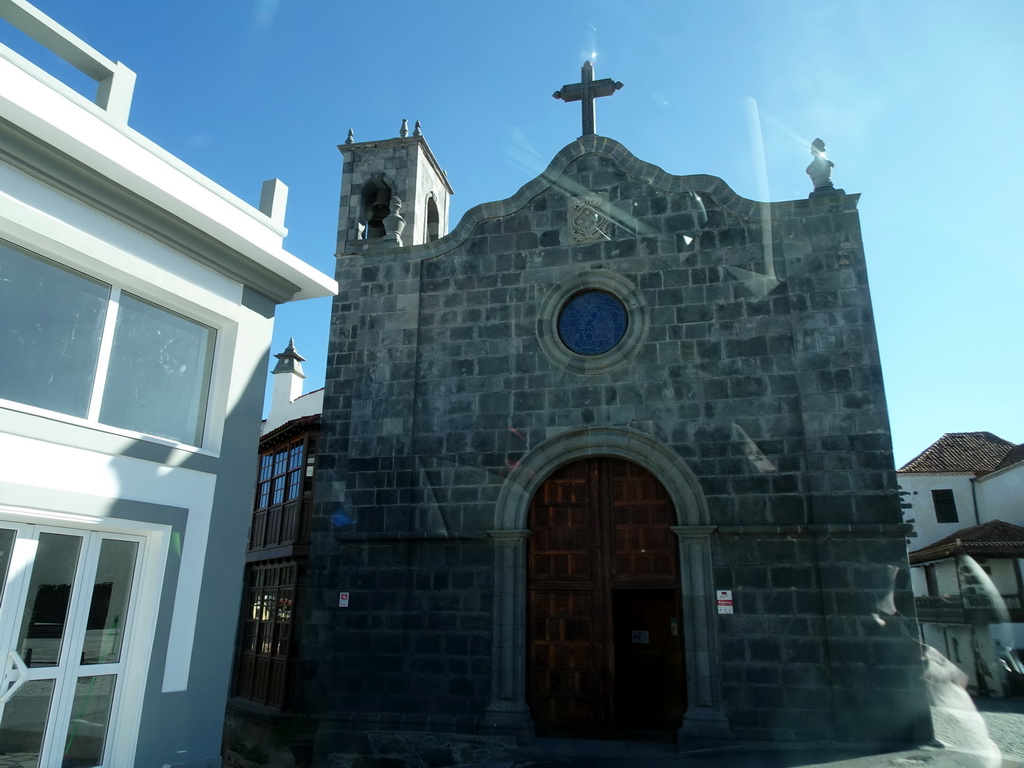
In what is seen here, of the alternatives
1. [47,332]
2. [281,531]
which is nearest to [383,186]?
[281,531]

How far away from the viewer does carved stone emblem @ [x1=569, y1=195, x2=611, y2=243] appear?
1211 cm

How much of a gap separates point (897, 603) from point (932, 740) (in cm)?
158

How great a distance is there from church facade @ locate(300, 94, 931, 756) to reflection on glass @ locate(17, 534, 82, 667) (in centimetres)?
581

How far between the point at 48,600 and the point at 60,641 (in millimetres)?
321

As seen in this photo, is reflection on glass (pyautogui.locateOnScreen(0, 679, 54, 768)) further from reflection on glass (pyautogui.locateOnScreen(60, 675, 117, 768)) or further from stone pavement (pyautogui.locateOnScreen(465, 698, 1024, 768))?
stone pavement (pyautogui.locateOnScreen(465, 698, 1024, 768))

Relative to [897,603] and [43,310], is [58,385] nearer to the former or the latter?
[43,310]

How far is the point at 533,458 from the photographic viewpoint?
11.3 m

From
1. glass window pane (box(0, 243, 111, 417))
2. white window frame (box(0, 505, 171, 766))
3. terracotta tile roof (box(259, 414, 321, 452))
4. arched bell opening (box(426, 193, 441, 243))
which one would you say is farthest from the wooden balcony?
glass window pane (box(0, 243, 111, 417))

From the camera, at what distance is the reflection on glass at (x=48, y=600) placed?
560cm

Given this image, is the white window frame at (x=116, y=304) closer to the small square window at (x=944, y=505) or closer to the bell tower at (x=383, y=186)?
the bell tower at (x=383, y=186)

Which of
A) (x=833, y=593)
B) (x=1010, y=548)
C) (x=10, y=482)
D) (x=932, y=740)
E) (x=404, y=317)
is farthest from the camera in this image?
(x=1010, y=548)

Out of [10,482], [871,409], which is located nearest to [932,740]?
[871,409]

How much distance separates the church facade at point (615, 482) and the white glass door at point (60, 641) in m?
5.41

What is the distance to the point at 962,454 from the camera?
28.0 m
